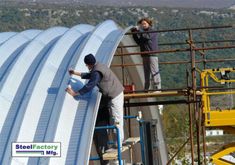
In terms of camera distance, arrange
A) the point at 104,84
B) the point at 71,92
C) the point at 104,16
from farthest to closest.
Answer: the point at 104,16
the point at 104,84
the point at 71,92

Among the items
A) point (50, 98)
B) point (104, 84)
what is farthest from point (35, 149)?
point (104, 84)

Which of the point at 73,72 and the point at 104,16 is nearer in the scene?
the point at 73,72

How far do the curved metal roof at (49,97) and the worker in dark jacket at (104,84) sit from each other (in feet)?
0.70

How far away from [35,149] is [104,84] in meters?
1.79

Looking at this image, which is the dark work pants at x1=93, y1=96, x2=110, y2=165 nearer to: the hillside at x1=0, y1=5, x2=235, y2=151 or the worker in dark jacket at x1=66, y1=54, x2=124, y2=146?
the worker in dark jacket at x1=66, y1=54, x2=124, y2=146

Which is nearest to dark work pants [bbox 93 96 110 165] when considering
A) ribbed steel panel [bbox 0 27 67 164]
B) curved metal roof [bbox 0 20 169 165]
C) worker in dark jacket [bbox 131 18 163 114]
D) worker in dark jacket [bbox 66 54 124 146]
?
worker in dark jacket [bbox 66 54 124 146]

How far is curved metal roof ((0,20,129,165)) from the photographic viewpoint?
12547 millimetres

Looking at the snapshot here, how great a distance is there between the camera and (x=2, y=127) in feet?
43.2

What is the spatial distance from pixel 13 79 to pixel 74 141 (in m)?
2.73

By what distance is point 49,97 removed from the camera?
13.7 m

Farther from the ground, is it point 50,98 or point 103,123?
point 103,123

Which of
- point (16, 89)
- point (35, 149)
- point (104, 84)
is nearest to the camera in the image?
point (35, 149)

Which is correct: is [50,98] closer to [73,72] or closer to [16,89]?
[73,72]

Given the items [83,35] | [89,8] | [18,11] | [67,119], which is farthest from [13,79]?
[89,8]
